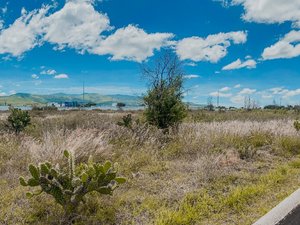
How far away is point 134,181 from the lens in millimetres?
6859

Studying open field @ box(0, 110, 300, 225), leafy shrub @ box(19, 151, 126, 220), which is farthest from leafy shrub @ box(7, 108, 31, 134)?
leafy shrub @ box(19, 151, 126, 220)

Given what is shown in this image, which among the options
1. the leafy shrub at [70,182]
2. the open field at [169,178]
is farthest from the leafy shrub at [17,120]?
the leafy shrub at [70,182]

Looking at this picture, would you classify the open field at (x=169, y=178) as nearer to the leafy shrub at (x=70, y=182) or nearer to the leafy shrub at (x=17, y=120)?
the leafy shrub at (x=70, y=182)

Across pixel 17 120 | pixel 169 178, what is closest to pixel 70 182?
pixel 169 178

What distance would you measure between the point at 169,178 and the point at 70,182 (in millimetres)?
2897

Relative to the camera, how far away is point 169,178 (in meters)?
7.24

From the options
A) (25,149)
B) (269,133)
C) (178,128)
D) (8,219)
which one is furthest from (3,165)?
(269,133)

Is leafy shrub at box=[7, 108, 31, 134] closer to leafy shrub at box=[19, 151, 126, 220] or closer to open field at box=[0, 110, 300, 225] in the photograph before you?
open field at box=[0, 110, 300, 225]

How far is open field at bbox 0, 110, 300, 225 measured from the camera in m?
5.12

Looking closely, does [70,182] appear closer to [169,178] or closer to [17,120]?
[169,178]

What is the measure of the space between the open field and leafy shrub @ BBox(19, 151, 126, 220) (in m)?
0.26

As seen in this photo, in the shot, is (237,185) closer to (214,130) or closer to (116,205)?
(116,205)

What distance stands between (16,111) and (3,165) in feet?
25.9

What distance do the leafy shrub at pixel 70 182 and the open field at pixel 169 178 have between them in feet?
0.87
